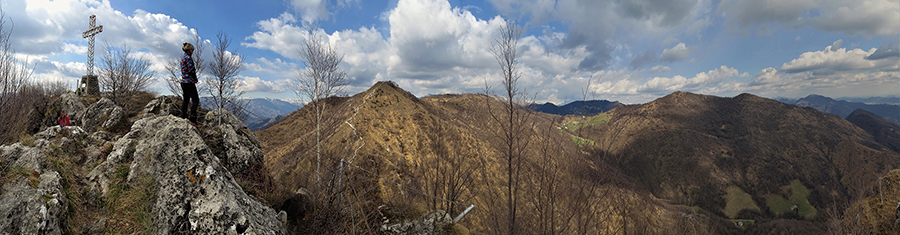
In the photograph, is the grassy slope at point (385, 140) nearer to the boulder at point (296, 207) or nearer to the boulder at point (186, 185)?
the boulder at point (296, 207)

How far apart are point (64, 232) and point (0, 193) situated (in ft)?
2.95

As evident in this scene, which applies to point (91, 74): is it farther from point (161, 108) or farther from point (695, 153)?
point (695, 153)

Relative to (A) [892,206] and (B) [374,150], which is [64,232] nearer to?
(A) [892,206]

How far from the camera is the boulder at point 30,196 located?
4.01 metres

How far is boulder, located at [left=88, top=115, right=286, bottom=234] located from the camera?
4789 millimetres

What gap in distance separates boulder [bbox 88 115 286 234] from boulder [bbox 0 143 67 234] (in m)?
0.68

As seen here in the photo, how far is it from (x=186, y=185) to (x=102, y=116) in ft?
25.2

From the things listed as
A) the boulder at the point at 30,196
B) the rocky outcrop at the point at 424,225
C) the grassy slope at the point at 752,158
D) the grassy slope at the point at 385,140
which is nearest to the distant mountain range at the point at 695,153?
the grassy slope at the point at 385,140

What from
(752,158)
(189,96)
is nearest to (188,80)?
(189,96)

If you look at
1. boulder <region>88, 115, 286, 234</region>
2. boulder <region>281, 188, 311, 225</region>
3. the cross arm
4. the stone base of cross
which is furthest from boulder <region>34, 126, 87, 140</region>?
the cross arm

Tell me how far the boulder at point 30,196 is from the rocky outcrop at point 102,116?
4.55 m

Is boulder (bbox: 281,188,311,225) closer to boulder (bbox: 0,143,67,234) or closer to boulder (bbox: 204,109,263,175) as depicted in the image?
boulder (bbox: 204,109,263,175)

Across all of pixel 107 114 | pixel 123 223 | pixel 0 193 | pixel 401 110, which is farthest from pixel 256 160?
pixel 401 110

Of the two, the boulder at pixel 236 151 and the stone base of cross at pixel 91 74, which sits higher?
the stone base of cross at pixel 91 74
